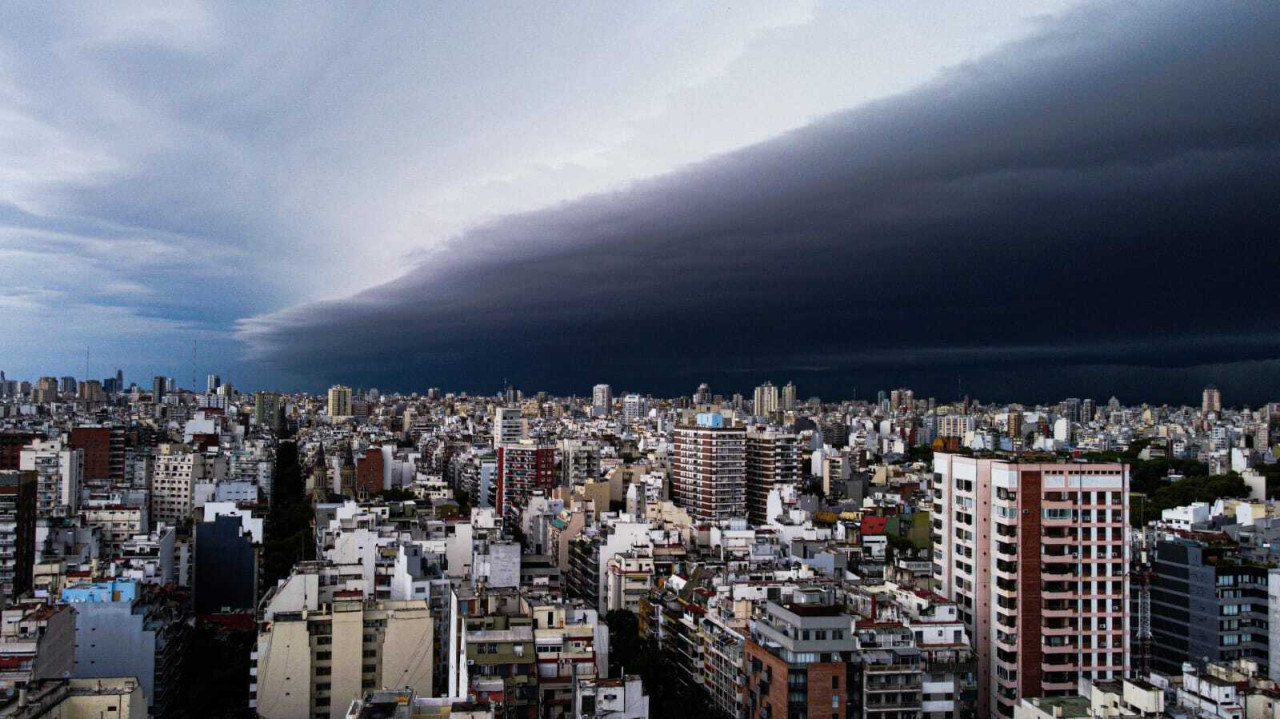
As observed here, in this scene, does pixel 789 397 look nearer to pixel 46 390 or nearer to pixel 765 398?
pixel 765 398

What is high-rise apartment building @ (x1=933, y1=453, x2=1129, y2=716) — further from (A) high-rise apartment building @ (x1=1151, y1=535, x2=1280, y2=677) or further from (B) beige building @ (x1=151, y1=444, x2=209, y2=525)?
(B) beige building @ (x1=151, y1=444, x2=209, y2=525)

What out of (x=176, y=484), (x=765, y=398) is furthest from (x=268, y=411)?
(x=176, y=484)

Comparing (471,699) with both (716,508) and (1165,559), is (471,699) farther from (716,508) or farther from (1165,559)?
(716,508)

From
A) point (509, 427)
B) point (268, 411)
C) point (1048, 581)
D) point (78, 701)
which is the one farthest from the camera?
point (268, 411)

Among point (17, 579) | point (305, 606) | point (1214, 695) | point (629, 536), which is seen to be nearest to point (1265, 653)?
point (1214, 695)

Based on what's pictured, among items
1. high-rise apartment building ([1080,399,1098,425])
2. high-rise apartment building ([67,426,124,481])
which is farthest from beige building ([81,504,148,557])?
high-rise apartment building ([1080,399,1098,425])

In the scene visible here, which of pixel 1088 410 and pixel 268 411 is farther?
pixel 1088 410

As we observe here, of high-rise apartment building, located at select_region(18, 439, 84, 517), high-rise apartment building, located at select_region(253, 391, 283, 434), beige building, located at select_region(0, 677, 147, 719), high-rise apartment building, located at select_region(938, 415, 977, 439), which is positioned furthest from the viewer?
high-rise apartment building, located at select_region(253, 391, 283, 434)
